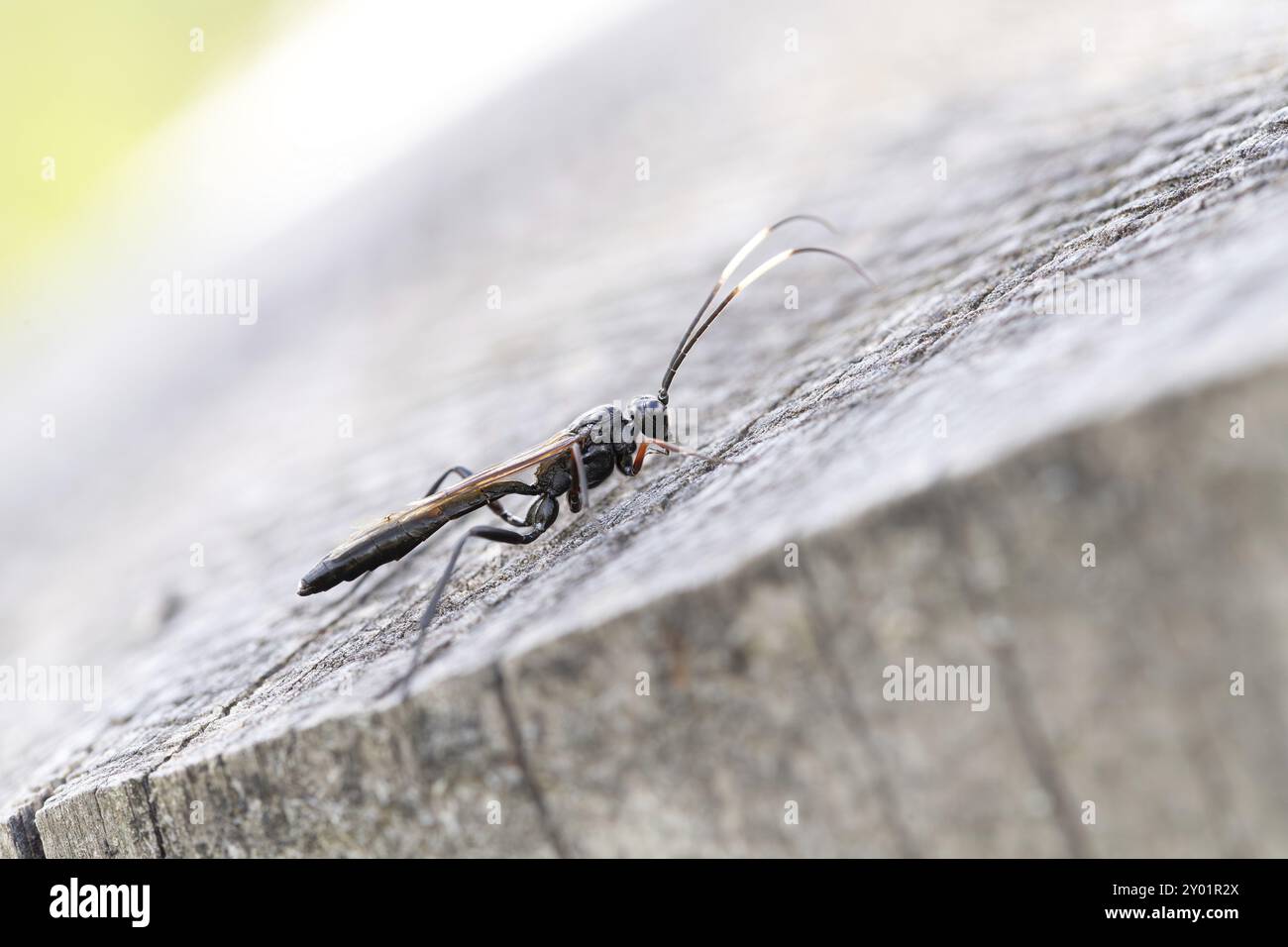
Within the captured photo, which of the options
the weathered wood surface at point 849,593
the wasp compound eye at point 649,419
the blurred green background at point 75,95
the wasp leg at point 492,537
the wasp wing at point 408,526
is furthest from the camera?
the blurred green background at point 75,95

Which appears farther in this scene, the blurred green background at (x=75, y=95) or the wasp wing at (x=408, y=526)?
the blurred green background at (x=75, y=95)

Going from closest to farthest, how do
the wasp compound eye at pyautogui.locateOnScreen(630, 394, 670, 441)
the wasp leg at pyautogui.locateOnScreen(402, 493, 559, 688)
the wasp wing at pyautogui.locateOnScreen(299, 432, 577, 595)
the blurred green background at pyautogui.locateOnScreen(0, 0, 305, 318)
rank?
1. the wasp leg at pyautogui.locateOnScreen(402, 493, 559, 688)
2. the wasp wing at pyautogui.locateOnScreen(299, 432, 577, 595)
3. the wasp compound eye at pyautogui.locateOnScreen(630, 394, 670, 441)
4. the blurred green background at pyautogui.locateOnScreen(0, 0, 305, 318)

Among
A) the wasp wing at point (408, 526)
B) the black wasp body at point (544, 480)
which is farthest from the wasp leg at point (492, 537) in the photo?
the wasp wing at point (408, 526)

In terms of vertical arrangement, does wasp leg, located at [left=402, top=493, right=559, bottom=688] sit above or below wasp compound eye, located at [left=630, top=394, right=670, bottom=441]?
below

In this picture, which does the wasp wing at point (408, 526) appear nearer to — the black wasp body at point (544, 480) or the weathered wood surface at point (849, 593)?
the black wasp body at point (544, 480)

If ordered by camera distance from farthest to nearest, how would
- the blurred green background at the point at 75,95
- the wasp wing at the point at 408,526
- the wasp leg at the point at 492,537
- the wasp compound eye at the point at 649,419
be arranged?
the blurred green background at the point at 75,95
the wasp compound eye at the point at 649,419
the wasp wing at the point at 408,526
the wasp leg at the point at 492,537

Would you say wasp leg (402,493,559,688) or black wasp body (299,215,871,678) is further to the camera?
black wasp body (299,215,871,678)

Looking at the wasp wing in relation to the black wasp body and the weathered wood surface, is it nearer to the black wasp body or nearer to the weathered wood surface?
the black wasp body

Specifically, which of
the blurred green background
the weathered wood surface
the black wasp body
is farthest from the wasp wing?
the blurred green background
